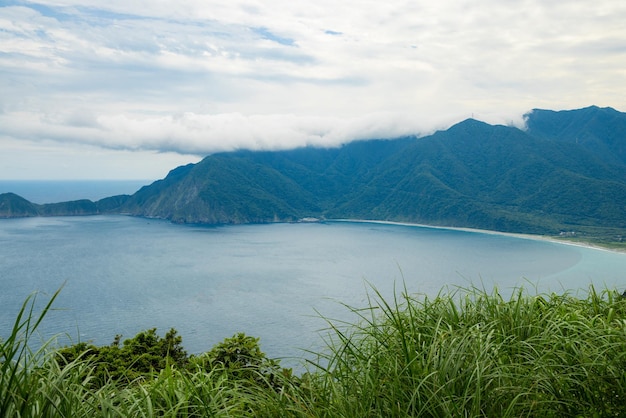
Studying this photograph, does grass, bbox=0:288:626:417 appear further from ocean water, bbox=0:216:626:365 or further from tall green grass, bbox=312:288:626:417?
ocean water, bbox=0:216:626:365

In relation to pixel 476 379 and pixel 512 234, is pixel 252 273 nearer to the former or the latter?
pixel 512 234

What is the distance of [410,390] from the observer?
274 centimetres

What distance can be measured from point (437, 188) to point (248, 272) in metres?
78.4

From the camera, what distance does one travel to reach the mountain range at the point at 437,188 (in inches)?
4358

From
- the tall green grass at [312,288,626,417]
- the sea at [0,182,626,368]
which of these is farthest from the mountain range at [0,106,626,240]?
the tall green grass at [312,288,626,417]

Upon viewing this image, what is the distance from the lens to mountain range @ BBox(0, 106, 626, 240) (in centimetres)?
11069

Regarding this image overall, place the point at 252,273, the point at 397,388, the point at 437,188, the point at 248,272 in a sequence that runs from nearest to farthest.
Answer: the point at 397,388
the point at 252,273
the point at 248,272
the point at 437,188

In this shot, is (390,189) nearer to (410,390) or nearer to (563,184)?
(563,184)

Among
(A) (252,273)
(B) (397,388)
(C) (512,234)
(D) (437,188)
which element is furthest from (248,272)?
(D) (437,188)

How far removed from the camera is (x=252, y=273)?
63.8 metres

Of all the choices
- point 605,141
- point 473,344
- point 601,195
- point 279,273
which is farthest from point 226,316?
point 605,141

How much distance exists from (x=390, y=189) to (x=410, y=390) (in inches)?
5580

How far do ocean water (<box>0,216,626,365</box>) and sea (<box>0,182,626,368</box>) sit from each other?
0.18 meters

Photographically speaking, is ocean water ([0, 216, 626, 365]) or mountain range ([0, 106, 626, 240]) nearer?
ocean water ([0, 216, 626, 365])
